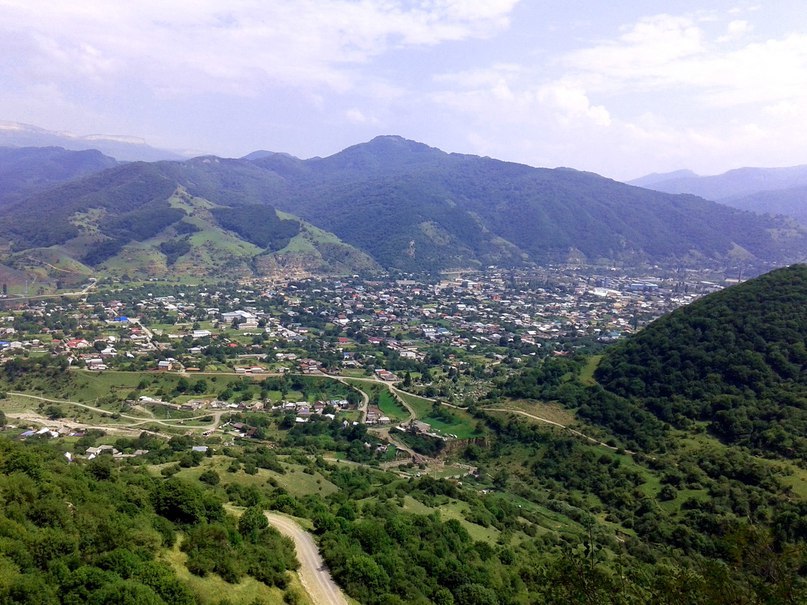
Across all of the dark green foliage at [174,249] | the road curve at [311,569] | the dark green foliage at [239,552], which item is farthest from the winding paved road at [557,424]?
the dark green foliage at [174,249]

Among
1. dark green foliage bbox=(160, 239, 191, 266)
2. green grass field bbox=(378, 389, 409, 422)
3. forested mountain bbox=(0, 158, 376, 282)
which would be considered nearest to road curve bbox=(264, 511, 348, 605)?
green grass field bbox=(378, 389, 409, 422)

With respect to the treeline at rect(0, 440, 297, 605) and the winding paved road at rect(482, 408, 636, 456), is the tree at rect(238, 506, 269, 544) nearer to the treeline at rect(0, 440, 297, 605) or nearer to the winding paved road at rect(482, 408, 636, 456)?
the treeline at rect(0, 440, 297, 605)

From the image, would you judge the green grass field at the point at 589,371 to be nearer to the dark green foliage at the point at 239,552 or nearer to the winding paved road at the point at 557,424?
the winding paved road at the point at 557,424

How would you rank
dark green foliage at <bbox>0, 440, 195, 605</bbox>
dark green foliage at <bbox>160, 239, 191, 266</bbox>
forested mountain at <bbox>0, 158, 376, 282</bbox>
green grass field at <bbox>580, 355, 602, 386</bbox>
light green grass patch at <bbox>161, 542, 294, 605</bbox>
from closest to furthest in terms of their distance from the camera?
dark green foliage at <bbox>0, 440, 195, 605</bbox>, light green grass patch at <bbox>161, 542, 294, 605</bbox>, green grass field at <bbox>580, 355, 602, 386</bbox>, forested mountain at <bbox>0, 158, 376, 282</bbox>, dark green foliage at <bbox>160, 239, 191, 266</bbox>

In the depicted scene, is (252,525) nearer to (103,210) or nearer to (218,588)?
(218,588)

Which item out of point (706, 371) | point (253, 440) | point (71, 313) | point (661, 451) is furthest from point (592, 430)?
point (71, 313)

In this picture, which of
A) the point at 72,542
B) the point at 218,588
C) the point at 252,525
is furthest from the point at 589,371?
the point at 72,542
